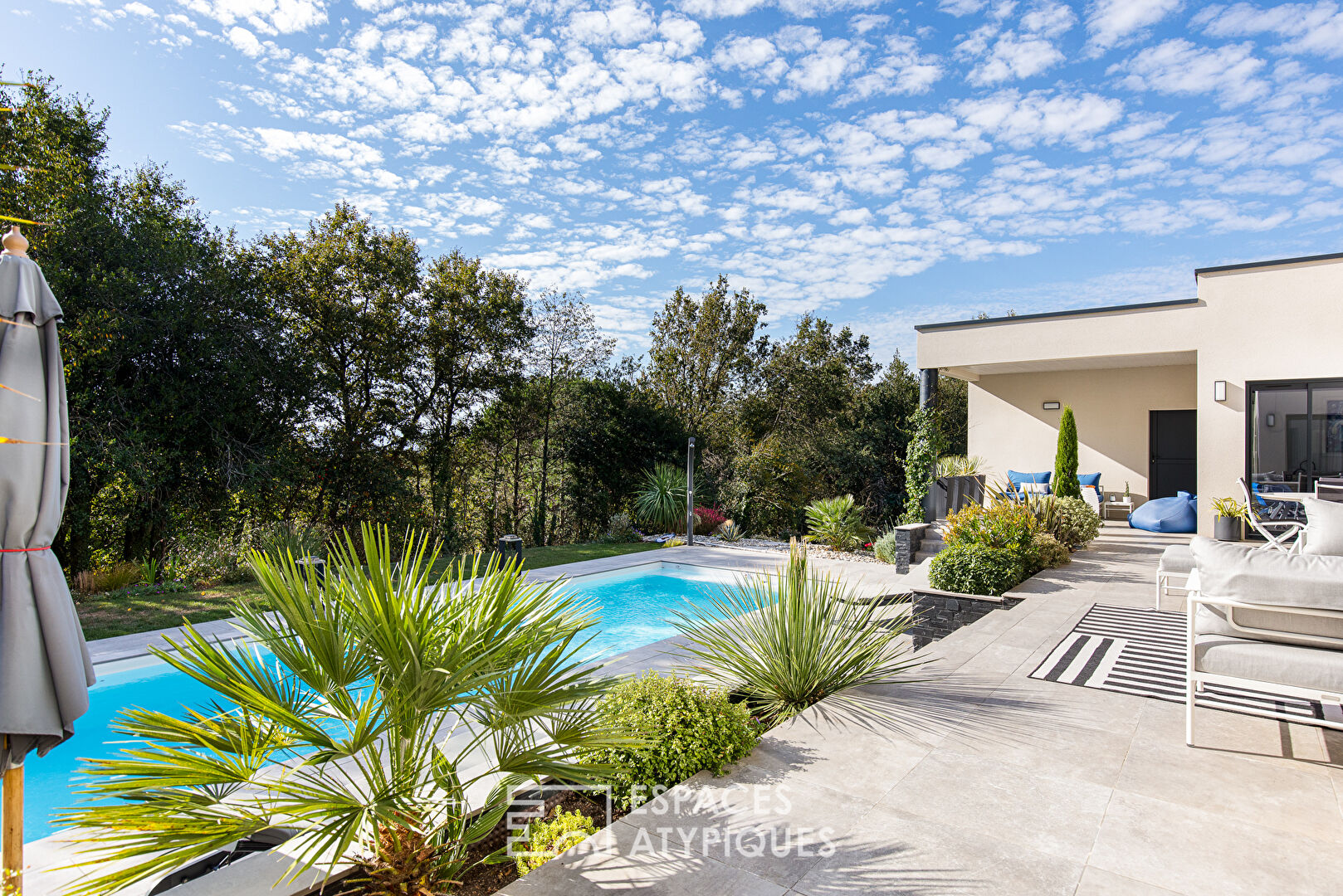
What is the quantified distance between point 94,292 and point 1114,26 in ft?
44.7

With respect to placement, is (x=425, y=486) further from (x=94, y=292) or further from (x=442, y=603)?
(x=442, y=603)

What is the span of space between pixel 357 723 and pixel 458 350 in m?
13.0

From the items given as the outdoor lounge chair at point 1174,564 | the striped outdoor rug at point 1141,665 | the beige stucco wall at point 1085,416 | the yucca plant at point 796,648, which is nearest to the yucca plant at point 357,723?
the yucca plant at point 796,648

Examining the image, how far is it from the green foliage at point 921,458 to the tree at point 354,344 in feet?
30.8

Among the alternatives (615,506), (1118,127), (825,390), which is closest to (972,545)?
(1118,127)

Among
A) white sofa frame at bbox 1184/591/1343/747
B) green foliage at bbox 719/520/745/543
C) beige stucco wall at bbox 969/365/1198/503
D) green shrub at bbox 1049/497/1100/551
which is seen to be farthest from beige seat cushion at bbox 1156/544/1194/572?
green foliage at bbox 719/520/745/543

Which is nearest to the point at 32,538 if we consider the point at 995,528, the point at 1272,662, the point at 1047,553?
the point at 1272,662

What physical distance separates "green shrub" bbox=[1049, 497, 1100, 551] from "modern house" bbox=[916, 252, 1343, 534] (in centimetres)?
178

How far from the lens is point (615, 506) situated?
52.7 feet

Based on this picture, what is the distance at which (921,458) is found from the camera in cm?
1080

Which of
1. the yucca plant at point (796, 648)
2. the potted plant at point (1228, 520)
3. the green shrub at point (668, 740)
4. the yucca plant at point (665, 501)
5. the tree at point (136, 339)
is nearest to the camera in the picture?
the green shrub at point (668, 740)

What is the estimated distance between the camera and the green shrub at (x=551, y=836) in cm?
232

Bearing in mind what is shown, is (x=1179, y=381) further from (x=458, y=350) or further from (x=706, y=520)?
(x=458, y=350)

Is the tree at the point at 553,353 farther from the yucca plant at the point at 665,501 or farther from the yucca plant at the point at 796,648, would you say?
the yucca plant at the point at 796,648
